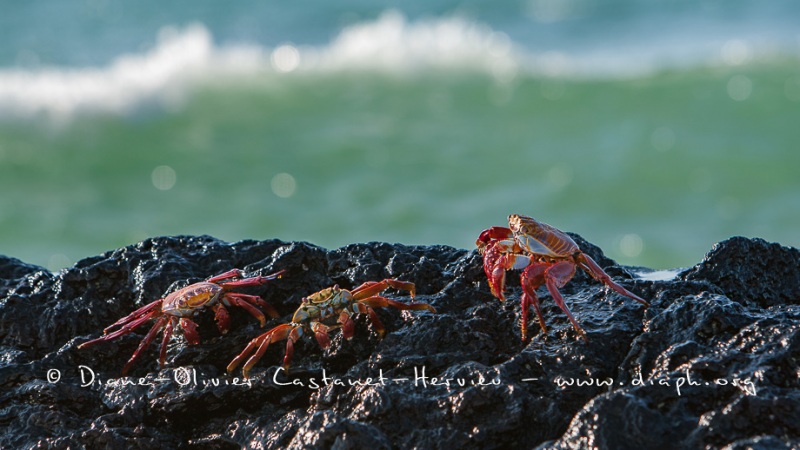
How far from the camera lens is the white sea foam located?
15047 mm

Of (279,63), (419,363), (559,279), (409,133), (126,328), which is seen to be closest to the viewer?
(419,363)

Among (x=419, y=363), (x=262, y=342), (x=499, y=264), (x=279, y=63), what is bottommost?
(x=419, y=363)

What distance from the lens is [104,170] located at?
46.2 feet

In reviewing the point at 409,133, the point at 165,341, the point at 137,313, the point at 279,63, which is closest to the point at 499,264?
the point at 165,341

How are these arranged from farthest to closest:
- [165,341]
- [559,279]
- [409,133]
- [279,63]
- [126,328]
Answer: [279,63]
[409,133]
[126,328]
[165,341]
[559,279]

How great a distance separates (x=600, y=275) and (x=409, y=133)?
11.3 metres

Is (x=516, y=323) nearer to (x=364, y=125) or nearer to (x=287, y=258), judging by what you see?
(x=287, y=258)

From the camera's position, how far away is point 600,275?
3.11m

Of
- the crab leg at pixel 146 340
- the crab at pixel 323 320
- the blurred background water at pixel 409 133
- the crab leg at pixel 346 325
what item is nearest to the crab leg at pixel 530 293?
the crab at pixel 323 320

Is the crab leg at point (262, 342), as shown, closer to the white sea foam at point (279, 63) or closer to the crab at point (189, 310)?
the crab at point (189, 310)

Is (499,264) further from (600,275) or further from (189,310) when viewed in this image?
(189,310)

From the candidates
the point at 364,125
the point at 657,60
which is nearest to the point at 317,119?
the point at 364,125

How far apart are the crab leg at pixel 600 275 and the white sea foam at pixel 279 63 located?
1251cm

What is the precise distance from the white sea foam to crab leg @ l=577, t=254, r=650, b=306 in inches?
493
